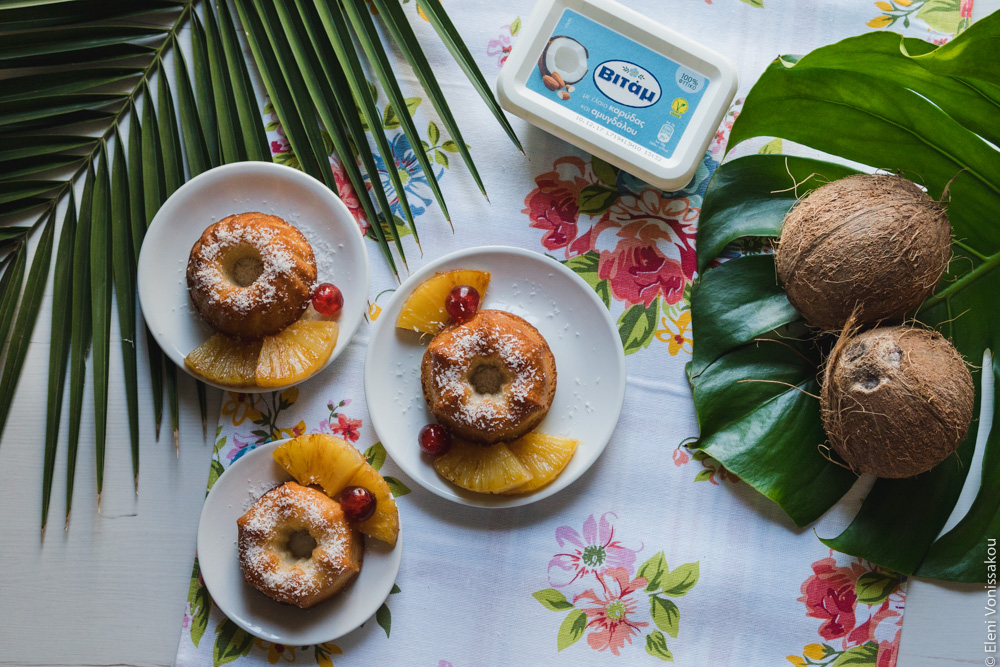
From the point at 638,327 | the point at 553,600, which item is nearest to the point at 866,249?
the point at 638,327

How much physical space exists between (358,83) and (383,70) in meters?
0.06

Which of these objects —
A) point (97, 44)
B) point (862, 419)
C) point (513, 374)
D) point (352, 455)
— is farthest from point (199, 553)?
point (862, 419)

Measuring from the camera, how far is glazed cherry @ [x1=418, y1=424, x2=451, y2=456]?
53.4 inches

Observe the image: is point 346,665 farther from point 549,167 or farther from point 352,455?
point 549,167

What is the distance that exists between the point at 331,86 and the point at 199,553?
37.8 inches

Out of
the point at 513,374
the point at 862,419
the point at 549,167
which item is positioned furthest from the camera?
the point at 549,167

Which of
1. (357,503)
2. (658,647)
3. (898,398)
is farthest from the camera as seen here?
(658,647)

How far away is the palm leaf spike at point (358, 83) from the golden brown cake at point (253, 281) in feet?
0.68

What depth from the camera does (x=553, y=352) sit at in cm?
144

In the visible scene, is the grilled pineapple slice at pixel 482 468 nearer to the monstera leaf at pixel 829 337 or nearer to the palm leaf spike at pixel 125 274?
the monstera leaf at pixel 829 337

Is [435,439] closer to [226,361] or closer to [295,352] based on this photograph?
[295,352]

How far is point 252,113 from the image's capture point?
139 cm

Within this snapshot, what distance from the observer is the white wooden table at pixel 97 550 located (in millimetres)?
1429

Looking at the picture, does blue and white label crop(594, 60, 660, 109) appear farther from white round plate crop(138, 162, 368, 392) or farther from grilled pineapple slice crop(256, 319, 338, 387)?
grilled pineapple slice crop(256, 319, 338, 387)
